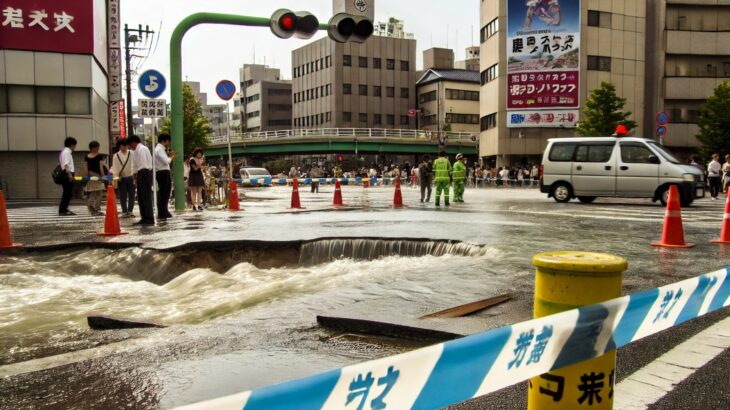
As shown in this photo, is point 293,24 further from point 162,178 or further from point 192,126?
point 192,126

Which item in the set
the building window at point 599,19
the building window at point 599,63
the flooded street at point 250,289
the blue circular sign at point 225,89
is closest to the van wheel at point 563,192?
the flooded street at point 250,289

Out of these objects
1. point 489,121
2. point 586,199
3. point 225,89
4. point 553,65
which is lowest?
point 586,199

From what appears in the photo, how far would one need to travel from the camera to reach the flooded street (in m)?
3.63

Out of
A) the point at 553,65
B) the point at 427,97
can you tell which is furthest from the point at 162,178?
the point at 427,97

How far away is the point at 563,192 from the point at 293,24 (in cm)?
979

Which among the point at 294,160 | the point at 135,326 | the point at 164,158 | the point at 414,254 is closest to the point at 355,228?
the point at 414,254

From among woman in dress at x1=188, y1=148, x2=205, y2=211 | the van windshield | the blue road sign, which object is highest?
the blue road sign

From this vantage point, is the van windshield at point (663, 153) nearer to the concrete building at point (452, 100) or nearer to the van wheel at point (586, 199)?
the van wheel at point (586, 199)

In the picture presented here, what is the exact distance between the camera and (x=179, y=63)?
577 inches

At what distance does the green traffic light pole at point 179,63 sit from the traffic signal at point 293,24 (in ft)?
0.60

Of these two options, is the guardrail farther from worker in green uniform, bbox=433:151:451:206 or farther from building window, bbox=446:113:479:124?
worker in green uniform, bbox=433:151:451:206

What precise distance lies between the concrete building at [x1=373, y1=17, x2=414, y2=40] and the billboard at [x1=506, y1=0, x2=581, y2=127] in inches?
1756

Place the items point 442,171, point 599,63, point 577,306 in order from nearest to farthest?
point 577,306, point 442,171, point 599,63

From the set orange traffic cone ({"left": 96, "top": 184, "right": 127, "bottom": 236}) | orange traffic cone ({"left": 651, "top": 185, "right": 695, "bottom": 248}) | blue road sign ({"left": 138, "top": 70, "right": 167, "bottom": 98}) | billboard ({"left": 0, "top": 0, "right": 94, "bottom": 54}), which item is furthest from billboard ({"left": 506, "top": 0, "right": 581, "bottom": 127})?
orange traffic cone ({"left": 96, "top": 184, "right": 127, "bottom": 236})
